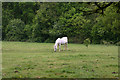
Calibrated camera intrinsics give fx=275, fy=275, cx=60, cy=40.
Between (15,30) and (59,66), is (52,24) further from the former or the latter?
(59,66)

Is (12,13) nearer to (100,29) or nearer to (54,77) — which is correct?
(100,29)

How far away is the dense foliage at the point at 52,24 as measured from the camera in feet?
149

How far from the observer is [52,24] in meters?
50.2

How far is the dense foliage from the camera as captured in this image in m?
45.3

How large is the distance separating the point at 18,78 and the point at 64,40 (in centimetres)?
1685

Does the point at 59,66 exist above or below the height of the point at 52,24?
below

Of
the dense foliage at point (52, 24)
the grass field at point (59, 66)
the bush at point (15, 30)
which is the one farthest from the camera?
the bush at point (15, 30)

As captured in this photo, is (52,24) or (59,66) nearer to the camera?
(59,66)

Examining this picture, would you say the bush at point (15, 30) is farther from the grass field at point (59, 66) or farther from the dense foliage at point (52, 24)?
the grass field at point (59, 66)

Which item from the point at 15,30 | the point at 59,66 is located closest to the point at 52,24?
the point at 15,30

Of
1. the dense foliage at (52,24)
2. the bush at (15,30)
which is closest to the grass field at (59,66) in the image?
the dense foliage at (52,24)

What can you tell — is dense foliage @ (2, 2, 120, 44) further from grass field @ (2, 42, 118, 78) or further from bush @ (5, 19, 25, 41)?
grass field @ (2, 42, 118, 78)

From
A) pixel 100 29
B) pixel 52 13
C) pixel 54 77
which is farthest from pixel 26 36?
pixel 54 77

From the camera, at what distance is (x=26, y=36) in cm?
5359
